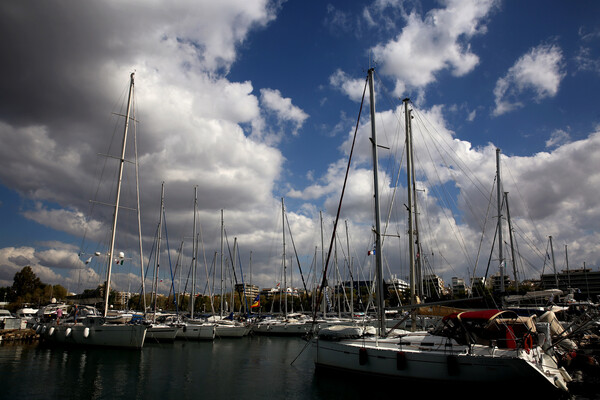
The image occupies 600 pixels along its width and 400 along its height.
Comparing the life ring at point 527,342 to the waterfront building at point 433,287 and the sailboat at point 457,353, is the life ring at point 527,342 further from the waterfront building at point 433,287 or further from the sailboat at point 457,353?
the waterfront building at point 433,287

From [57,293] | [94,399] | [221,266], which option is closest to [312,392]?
[94,399]

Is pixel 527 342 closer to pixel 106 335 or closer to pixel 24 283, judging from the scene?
pixel 106 335

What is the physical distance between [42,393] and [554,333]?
102ft

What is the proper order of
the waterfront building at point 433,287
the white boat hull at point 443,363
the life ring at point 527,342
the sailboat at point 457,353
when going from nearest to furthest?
the white boat hull at point 443,363 → the sailboat at point 457,353 → the life ring at point 527,342 → the waterfront building at point 433,287

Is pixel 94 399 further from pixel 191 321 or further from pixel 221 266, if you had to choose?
pixel 221 266

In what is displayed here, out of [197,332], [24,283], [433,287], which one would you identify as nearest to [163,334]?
[197,332]

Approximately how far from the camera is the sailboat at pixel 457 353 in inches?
657

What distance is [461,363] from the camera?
1780 cm

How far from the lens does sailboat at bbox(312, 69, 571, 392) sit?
657 inches

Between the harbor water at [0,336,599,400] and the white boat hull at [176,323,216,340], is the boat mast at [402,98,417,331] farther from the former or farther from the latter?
the white boat hull at [176,323,216,340]

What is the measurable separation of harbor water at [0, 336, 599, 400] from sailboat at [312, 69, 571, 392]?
73 centimetres

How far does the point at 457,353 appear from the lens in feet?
60.2

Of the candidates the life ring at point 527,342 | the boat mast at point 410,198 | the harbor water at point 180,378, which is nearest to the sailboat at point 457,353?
the life ring at point 527,342

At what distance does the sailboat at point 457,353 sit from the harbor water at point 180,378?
73 centimetres
